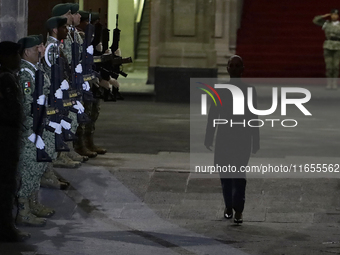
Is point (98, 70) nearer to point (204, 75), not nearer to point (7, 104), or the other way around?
point (7, 104)

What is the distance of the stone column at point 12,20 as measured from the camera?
409 inches

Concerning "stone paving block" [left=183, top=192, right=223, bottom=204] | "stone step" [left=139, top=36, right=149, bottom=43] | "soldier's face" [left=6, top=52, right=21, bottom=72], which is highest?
"soldier's face" [left=6, top=52, right=21, bottom=72]

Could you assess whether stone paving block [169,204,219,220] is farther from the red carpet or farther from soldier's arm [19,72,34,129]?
the red carpet

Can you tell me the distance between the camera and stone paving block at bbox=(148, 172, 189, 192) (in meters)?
10.6

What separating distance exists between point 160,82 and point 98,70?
799 centimetres

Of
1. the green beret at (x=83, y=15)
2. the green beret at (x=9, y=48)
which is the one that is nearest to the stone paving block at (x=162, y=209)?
the green beret at (x=9, y=48)

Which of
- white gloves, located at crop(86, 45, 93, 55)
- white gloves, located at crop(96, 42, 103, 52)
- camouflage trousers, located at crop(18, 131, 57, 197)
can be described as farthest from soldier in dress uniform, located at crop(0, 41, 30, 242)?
white gloves, located at crop(96, 42, 103, 52)

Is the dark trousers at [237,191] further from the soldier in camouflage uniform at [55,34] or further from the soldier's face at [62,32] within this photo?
the soldier's face at [62,32]

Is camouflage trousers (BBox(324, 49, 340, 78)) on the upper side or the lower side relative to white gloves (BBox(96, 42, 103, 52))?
lower

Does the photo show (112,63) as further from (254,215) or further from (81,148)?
(254,215)

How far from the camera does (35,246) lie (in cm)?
838

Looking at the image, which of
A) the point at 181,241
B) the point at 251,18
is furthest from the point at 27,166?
the point at 251,18

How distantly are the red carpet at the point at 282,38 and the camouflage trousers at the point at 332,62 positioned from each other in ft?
5.17

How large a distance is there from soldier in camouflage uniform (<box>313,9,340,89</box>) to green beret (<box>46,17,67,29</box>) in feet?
37.3
